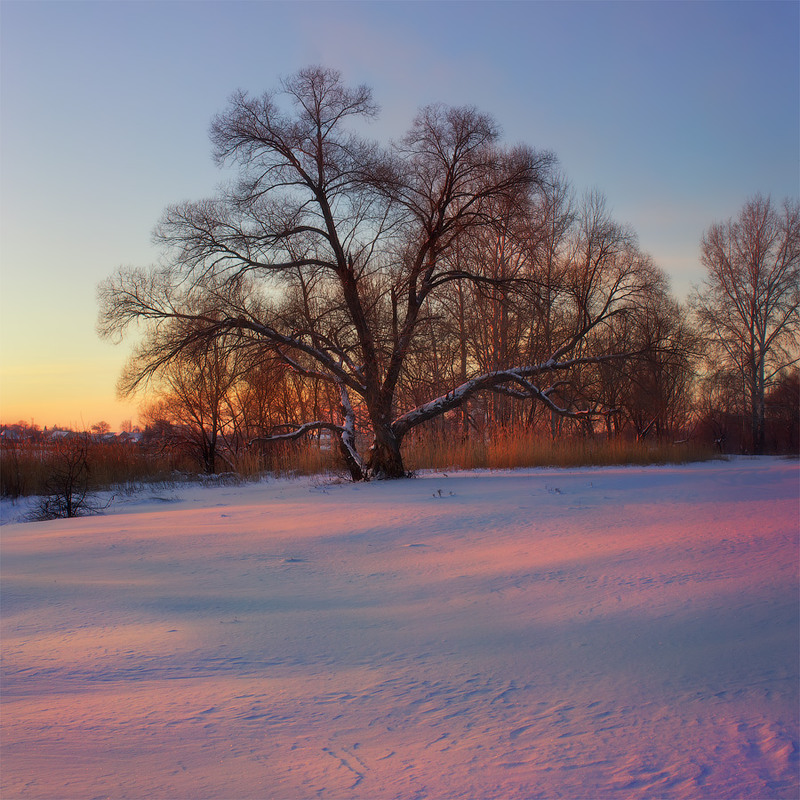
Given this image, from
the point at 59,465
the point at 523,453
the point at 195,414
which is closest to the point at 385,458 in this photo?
the point at 523,453

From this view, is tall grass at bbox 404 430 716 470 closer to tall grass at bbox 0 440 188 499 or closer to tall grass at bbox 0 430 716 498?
tall grass at bbox 0 430 716 498

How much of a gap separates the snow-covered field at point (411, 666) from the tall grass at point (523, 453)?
34.5ft

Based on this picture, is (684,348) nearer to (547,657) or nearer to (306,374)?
(306,374)

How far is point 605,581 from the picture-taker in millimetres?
4586

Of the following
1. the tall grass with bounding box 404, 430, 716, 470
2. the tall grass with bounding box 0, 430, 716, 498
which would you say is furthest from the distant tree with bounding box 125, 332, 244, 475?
the tall grass with bounding box 404, 430, 716, 470

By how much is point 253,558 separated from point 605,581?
3.02 metres

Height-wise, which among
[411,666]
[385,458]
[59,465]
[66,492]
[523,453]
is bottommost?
[411,666]

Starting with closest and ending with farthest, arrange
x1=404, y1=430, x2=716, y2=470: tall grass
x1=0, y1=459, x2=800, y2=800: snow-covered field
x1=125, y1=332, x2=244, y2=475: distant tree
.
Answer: x1=0, y1=459, x2=800, y2=800: snow-covered field → x1=404, y1=430, x2=716, y2=470: tall grass → x1=125, y1=332, x2=244, y2=475: distant tree

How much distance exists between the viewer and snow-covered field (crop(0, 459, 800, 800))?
Result: 2.22 meters

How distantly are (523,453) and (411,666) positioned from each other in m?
14.6

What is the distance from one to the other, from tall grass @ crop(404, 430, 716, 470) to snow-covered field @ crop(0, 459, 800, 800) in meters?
10.5

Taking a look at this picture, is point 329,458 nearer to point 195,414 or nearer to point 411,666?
point 195,414

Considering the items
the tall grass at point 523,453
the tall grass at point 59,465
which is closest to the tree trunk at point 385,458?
the tall grass at point 523,453

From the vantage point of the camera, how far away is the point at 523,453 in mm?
17453
